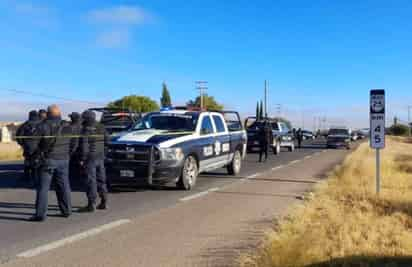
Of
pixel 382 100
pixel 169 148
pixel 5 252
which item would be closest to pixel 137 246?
pixel 5 252

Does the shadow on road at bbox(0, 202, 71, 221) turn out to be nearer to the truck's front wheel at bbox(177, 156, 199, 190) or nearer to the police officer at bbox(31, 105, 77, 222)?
the police officer at bbox(31, 105, 77, 222)

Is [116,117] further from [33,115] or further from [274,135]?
[274,135]

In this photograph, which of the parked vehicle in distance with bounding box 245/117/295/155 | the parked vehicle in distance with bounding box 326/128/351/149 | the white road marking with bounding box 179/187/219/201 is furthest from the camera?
the parked vehicle in distance with bounding box 326/128/351/149

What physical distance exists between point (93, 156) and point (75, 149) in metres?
0.60

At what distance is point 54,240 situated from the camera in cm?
725

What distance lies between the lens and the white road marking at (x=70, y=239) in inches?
258

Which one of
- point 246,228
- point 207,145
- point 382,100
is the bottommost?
point 246,228

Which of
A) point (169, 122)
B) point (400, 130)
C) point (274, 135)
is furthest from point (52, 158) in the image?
point (400, 130)

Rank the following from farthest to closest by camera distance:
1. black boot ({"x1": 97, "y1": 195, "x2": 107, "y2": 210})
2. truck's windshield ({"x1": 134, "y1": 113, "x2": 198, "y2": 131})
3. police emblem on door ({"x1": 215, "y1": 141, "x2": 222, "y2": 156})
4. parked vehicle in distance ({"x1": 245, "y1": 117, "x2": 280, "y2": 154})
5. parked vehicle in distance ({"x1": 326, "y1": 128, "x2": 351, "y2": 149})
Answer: parked vehicle in distance ({"x1": 326, "y1": 128, "x2": 351, "y2": 149}), parked vehicle in distance ({"x1": 245, "y1": 117, "x2": 280, "y2": 154}), police emblem on door ({"x1": 215, "y1": 141, "x2": 222, "y2": 156}), truck's windshield ({"x1": 134, "y1": 113, "x2": 198, "y2": 131}), black boot ({"x1": 97, "y1": 195, "x2": 107, "y2": 210})

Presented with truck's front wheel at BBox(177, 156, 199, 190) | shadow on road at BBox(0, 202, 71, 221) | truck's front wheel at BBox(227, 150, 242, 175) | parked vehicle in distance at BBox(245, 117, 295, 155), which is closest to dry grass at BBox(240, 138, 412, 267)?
truck's front wheel at BBox(177, 156, 199, 190)

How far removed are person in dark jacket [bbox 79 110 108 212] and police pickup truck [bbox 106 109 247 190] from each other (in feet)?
6.29

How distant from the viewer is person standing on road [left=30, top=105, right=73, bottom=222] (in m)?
8.54

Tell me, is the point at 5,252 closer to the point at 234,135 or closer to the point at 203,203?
the point at 203,203

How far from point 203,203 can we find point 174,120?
3.49m
